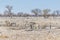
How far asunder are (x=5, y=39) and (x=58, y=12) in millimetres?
99224

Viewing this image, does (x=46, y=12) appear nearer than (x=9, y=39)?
No

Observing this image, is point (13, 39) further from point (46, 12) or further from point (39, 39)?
point (46, 12)

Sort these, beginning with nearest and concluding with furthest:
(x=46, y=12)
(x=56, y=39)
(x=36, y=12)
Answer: (x=56, y=39) → (x=46, y=12) → (x=36, y=12)

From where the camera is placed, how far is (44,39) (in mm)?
15930

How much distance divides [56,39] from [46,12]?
58629 mm

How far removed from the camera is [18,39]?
16.0 metres

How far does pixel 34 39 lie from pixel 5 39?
6.99ft

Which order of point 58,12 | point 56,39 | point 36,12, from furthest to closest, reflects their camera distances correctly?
point 58,12 → point 36,12 → point 56,39

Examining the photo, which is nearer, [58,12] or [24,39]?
[24,39]

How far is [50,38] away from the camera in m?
15.7

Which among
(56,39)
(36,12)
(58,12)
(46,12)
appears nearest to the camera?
(56,39)

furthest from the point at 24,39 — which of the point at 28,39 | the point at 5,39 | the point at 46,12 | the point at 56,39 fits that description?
the point at 46,12

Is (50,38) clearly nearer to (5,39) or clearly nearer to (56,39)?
(56,39)

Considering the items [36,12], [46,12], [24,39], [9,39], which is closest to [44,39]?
[24,39]
